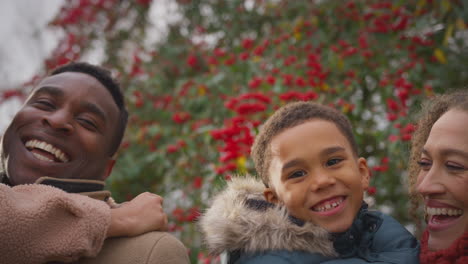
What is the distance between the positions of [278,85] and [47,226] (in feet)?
6.44

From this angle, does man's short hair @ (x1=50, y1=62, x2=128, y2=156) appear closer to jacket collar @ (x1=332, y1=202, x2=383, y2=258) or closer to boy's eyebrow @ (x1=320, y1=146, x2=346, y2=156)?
boy's eyebrow @ (x1=320, y1=146, x2=346, y2=156)

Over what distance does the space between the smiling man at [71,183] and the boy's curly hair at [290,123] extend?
1.38ft

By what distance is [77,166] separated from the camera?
168cm

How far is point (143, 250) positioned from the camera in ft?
4.66

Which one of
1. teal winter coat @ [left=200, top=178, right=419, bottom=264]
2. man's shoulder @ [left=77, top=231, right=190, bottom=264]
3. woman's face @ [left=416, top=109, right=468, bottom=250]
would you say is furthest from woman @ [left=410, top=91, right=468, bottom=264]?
man's shoulder @ [left=77, top=231, right=190, bottom=264]

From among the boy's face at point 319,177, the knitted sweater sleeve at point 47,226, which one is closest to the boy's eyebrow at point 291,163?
the boy's face at point 319,177

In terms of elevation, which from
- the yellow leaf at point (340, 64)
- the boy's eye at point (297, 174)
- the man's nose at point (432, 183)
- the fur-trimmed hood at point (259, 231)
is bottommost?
the fur-trimmed hood at point (259, 231)

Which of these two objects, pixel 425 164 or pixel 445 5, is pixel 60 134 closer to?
pixel 425 164

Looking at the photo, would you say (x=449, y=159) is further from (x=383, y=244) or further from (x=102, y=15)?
(x=102, y=15)

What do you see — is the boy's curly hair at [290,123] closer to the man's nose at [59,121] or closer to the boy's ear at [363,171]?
the boy's ear at [363,171]

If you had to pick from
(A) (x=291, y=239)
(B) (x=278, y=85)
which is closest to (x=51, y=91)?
(A) (x=291, y=239)

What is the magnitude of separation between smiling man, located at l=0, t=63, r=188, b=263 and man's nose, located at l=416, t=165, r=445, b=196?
2.58 feet

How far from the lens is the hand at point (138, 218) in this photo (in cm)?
144

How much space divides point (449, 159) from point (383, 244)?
15.0 inches
